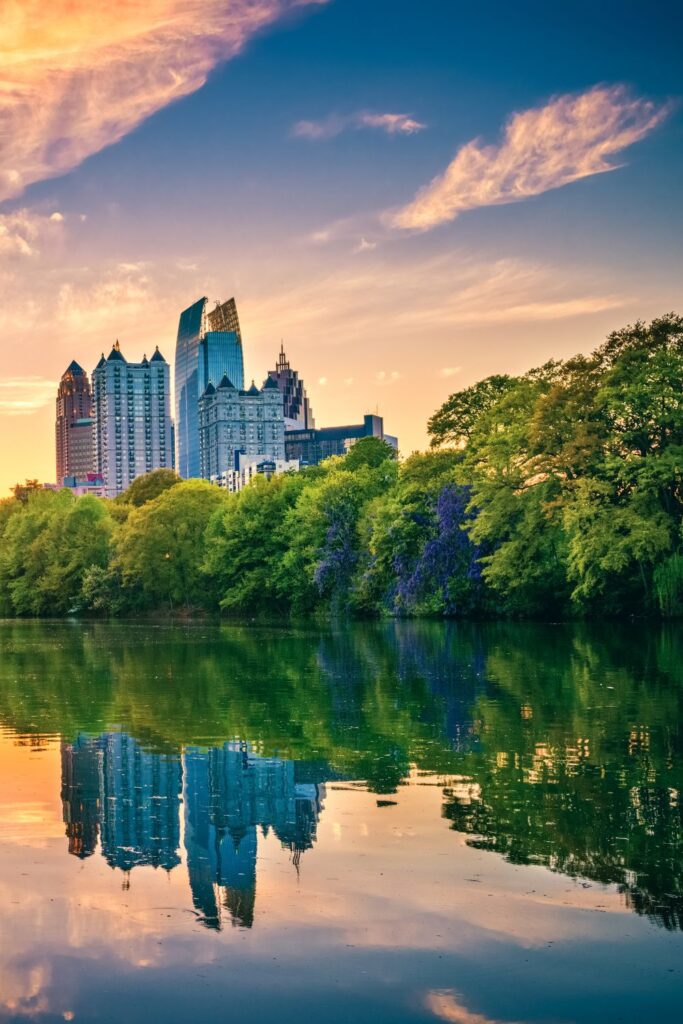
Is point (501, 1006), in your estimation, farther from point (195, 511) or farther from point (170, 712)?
point (195, 511)

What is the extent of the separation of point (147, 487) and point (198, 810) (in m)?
149

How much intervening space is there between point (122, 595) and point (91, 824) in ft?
328

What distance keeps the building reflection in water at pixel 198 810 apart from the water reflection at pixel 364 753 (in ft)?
0.11

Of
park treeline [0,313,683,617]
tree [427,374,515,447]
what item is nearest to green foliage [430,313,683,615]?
park treeline [0,313,683,617]

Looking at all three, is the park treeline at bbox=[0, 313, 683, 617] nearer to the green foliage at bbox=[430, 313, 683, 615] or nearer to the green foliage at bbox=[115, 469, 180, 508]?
the green foliage at bbox=[430, 313, 683, 615]

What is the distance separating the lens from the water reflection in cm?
1188

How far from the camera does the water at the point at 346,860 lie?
8.28 m

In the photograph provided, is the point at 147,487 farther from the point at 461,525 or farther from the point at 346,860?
the point at 346,860

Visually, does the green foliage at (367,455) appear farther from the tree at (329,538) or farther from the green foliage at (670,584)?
the green foliage at (670,584)

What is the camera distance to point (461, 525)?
231ft

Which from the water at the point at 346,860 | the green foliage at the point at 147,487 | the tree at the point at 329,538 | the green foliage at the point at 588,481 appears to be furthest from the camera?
the green foliage at the point at 147,487

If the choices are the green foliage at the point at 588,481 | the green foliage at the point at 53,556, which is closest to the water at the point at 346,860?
the green foliage at the point at 588,481

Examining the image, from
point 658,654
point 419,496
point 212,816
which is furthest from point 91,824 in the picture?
point 419,496

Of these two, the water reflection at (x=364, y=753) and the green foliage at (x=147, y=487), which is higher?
the green foliage at (x=147, y=487)
